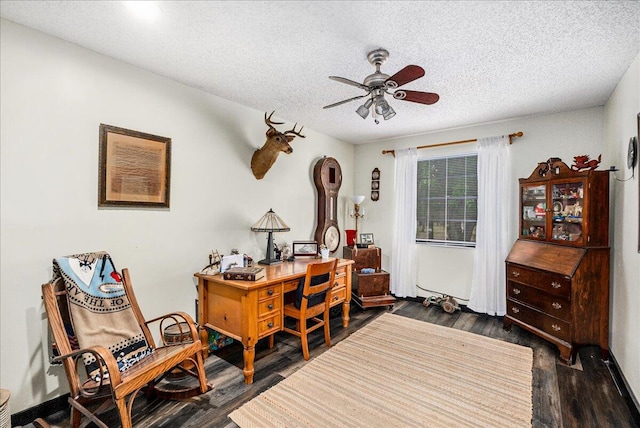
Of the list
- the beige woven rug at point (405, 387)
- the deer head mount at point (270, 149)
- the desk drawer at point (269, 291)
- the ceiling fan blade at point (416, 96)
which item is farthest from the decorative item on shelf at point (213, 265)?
the ceiling fan blade at point (416, 96)

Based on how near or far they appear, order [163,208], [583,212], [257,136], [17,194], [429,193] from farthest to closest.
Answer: [429,193]
[257,136]
[583,212]
[163,208]
[17,194]

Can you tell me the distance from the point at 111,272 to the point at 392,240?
3777mm

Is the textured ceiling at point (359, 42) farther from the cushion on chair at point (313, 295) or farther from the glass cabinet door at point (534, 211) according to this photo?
the cushion on chair at point (313, 295)

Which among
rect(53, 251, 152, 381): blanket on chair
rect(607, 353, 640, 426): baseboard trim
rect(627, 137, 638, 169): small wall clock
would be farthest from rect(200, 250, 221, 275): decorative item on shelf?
rect(627, 137, 638, 169): small wall clock

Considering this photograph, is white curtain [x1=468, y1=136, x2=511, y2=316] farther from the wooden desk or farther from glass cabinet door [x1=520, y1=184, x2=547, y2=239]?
the wooden desk

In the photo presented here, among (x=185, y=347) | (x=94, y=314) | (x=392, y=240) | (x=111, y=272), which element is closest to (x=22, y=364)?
(x=94, y=314)

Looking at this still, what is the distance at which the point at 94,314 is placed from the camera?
6.54ft

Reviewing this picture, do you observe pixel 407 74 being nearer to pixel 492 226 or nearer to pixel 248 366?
pixel 248 366

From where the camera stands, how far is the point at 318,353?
9.48ft

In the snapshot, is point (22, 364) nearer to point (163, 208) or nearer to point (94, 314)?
point (94, 314)

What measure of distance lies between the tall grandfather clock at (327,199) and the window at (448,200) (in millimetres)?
1314

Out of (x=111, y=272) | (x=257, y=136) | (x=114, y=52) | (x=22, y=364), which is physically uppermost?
(x=114, y=52)

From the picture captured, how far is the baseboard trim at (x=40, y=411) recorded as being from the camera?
1901mm

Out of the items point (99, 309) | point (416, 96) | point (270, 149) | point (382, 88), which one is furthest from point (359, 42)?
point (99, 309)
